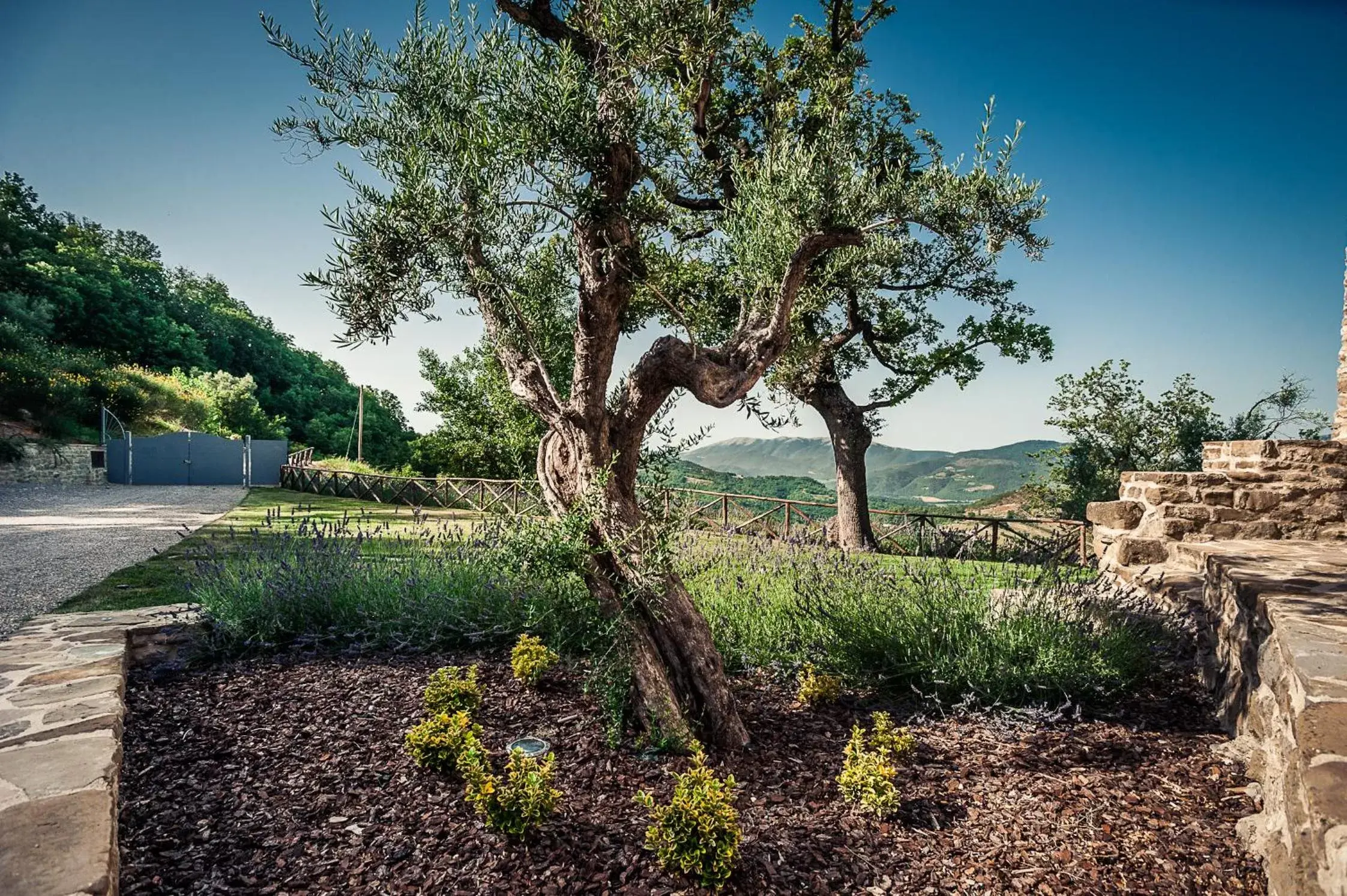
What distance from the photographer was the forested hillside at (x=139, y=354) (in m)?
21.0

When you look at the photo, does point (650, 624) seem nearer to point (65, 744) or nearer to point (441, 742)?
point (441, 742)

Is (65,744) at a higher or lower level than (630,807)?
higher

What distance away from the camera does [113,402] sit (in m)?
22.8

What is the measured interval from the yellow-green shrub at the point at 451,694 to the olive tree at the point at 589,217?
0.82 meters

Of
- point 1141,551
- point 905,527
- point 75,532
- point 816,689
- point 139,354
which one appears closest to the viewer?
point 816,689

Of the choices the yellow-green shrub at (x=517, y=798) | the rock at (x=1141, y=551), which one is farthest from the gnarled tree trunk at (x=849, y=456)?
the yellow-green shrub at (x=517, y=798)

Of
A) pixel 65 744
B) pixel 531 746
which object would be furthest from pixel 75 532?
pixel 531 746

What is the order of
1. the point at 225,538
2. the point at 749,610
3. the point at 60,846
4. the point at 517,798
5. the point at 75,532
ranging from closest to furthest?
the point at 60,846 → the point at 517,798 → the point at 749,610 → the point at 225,538 → the point at 75,532

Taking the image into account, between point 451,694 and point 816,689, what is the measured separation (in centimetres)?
190

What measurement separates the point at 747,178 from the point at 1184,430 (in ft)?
71.0

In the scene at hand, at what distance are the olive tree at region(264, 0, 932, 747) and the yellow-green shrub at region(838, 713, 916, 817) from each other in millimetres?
598

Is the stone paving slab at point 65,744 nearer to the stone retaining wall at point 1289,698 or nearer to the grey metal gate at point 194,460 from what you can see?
the stone retaining wall at point 1289,698

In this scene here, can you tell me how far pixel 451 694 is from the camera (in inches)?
121

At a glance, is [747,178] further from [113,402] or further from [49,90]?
[113,402]
